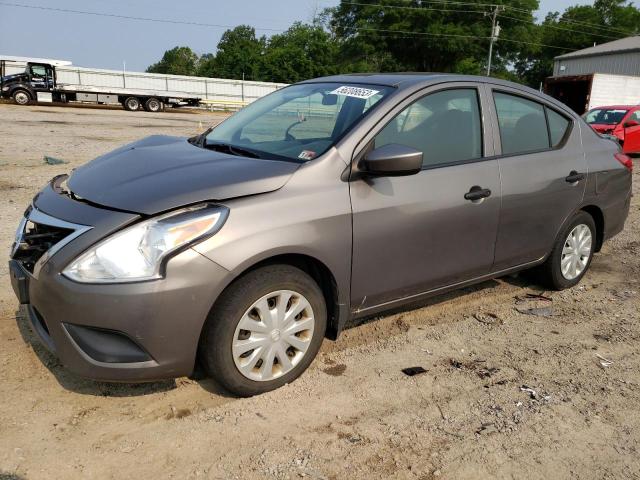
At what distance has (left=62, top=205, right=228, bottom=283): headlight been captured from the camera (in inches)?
97.8

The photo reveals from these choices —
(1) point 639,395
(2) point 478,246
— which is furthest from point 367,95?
(1) point 639,395

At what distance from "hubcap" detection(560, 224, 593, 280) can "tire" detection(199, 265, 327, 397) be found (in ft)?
8.31

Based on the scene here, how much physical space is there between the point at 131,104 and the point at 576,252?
2945cm

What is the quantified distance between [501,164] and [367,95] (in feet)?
3.58

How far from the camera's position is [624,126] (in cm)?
1465

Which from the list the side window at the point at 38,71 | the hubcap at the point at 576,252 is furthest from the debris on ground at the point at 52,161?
the side window at the point at 38,71

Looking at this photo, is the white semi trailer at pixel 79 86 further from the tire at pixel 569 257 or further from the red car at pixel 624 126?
the tire at pixel 569 257

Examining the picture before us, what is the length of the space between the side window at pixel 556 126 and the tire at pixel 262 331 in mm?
2486

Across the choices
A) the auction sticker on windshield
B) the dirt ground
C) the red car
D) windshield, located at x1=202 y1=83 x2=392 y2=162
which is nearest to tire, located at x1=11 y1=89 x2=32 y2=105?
the red car

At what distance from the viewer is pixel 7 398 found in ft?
9.32

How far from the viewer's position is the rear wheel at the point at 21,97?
2797 cm

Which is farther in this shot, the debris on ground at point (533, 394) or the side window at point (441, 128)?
the side window at point (441, 128)

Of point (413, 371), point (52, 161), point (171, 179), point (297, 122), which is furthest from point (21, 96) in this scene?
point (413, 371)

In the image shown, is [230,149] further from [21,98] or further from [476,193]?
[21,98]
